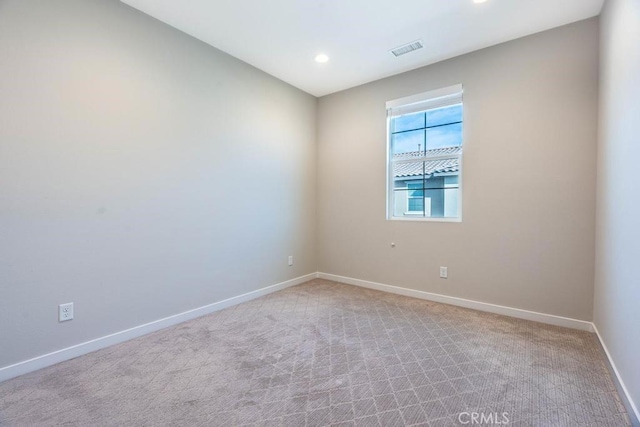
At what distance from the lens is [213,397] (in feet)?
5.65

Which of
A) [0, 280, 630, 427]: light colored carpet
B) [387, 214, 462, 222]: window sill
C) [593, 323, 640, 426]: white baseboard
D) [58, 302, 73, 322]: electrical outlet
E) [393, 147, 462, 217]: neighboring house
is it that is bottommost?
[0, 280, 630, 427]: light colored carpet

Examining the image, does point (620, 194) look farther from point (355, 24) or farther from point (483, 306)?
point (355, 24)

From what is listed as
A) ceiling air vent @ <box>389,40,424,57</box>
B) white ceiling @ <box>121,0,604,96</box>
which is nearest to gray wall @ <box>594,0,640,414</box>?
white ceiling @ <box>121,0,604,96</box>

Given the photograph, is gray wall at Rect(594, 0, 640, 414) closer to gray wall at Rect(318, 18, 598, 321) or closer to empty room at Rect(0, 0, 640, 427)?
empty room at Rect(0, 0, 640, 427)

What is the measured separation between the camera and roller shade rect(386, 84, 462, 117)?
3.29 m

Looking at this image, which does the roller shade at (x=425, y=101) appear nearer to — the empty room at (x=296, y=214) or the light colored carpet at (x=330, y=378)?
the empty room at (x=296, y=214)

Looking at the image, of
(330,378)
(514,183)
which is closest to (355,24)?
(514,183)

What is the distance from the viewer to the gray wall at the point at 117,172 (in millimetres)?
1957

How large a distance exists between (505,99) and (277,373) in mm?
3246

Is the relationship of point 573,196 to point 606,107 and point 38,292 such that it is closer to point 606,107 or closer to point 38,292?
point 606,107

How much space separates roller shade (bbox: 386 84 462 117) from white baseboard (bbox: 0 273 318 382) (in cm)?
286

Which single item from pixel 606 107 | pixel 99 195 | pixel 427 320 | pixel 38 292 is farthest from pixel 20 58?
pixel 606 107

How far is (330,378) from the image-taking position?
190 cm

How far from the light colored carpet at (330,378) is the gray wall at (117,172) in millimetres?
450
